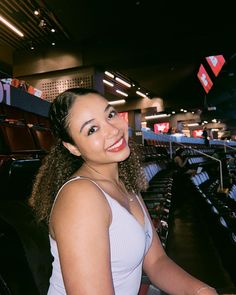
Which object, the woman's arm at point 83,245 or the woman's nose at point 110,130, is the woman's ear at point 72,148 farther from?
the woman's arm at point 83,245

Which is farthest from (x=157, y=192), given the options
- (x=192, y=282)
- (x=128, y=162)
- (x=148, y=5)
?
(x=148, y=5)

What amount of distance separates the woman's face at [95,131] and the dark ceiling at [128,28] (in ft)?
16.7

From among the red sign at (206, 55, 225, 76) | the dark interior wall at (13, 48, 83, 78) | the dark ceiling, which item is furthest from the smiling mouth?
the red sign at (206, 55, 225, 76)

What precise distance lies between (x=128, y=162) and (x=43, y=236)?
0.64 metres

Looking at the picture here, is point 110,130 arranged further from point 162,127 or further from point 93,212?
point 162,127

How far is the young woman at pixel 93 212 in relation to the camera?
2.50 feet

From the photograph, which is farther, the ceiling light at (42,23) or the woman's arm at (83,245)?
the ceiling light at (42,23)

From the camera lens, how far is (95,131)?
3.18 feet

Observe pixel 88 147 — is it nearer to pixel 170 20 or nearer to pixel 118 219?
pixel 118 219

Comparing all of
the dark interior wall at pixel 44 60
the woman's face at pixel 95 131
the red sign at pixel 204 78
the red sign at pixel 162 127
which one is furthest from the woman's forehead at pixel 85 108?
the red sign at pixel 162 127

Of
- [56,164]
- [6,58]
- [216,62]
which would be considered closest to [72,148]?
[56,164]

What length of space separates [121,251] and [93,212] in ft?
0.56

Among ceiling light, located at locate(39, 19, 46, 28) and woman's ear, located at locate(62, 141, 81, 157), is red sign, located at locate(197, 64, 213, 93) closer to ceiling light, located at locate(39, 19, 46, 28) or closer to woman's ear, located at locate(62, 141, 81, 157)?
ceiling light, located at locate(39, 19, 46, 28)

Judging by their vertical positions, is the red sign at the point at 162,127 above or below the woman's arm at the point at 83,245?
below
